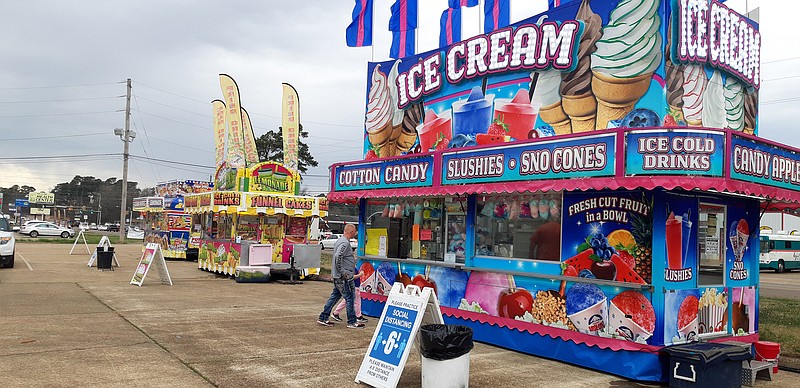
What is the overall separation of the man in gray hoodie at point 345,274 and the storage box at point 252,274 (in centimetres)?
798

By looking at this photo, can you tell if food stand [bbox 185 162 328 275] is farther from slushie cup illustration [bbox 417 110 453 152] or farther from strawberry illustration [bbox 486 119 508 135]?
strawberry illustration [bbox 486 119 508 135]

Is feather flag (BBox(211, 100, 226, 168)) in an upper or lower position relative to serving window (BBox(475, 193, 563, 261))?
upper

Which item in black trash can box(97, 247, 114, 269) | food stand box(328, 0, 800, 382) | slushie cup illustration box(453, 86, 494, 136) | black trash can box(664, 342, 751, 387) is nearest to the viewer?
black trash can box(664, 342, 751, 387)

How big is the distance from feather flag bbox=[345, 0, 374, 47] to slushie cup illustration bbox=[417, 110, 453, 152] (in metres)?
3.35

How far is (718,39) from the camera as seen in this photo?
27.6ft

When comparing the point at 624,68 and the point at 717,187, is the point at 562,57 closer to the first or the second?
the point at 624,68

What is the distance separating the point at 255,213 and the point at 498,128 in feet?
38.3

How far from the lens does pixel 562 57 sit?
9078 millimetres

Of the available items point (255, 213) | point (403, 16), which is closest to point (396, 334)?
point (403, 16)

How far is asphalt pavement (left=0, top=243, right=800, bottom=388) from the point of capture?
22.2ft

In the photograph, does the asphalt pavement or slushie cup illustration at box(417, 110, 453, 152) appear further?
slushie cup illustration at box(417, 110, 453, 152)

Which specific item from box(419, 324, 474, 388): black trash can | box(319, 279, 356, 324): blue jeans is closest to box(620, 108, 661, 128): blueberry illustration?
box(419, 324, 474, 388): black trash can

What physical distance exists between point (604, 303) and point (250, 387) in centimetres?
447

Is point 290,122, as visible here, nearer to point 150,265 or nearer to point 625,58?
point 150,265
